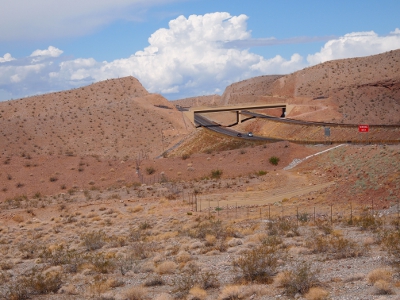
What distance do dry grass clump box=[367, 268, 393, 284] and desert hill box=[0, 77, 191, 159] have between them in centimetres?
5912

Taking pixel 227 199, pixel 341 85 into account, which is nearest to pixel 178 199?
pixel 227 199

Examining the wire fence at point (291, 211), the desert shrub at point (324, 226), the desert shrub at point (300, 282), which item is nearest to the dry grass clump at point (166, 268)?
the desert shrub at point (300, 282)

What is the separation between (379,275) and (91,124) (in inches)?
3297

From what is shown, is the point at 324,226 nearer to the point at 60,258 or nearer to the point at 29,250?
the point at 60,258

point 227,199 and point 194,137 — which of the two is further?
point 194,137

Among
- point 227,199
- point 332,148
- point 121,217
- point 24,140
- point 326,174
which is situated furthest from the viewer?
point 24,140

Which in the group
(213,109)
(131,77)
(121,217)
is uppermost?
(131,77)

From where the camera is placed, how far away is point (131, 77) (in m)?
131

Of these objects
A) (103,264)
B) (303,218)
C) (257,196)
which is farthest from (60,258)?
(257,196)

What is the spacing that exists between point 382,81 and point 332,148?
6380cm

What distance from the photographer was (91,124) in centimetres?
9438

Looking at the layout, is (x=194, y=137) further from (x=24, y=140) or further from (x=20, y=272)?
(x=20, y=272)

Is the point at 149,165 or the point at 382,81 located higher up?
the point at 382,81

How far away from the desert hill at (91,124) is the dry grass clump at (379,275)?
5912 cm
